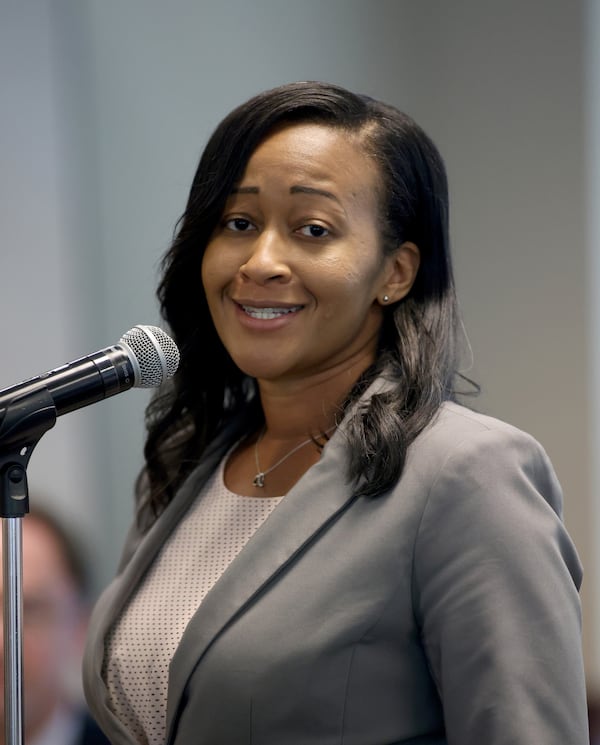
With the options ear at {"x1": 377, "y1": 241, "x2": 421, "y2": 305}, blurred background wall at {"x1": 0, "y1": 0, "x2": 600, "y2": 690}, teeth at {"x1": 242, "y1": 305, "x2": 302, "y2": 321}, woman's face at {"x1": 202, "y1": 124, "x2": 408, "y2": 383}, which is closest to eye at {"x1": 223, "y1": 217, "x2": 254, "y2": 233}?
woman's face at {"x1": 202, "y1": 124, "x2": 408, "y2": 383}

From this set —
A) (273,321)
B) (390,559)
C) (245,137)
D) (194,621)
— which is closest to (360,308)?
(273,321)

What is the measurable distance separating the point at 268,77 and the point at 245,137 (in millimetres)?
1436

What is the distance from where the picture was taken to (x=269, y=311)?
1.62 m

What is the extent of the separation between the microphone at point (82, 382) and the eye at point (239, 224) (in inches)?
16.8

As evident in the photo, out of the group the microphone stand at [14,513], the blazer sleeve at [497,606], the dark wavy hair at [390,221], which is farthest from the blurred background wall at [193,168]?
the microphone stand at [14,513]

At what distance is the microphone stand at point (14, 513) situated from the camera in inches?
43.9

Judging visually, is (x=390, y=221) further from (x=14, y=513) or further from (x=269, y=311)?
(x=14, y=513)

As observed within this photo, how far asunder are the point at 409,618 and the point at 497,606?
13cm

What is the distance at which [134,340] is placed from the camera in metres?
1.24

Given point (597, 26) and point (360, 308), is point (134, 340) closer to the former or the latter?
point (360, 308)

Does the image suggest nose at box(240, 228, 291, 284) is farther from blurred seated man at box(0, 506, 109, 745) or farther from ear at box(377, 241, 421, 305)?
blurred seated man at box(0, 506, 109, 745)

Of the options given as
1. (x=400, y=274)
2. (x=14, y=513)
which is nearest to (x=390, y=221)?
(x=400, y=274)

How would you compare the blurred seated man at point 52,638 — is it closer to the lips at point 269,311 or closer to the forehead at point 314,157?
the lips at point 269,311

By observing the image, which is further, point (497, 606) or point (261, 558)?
point (261, 558)
